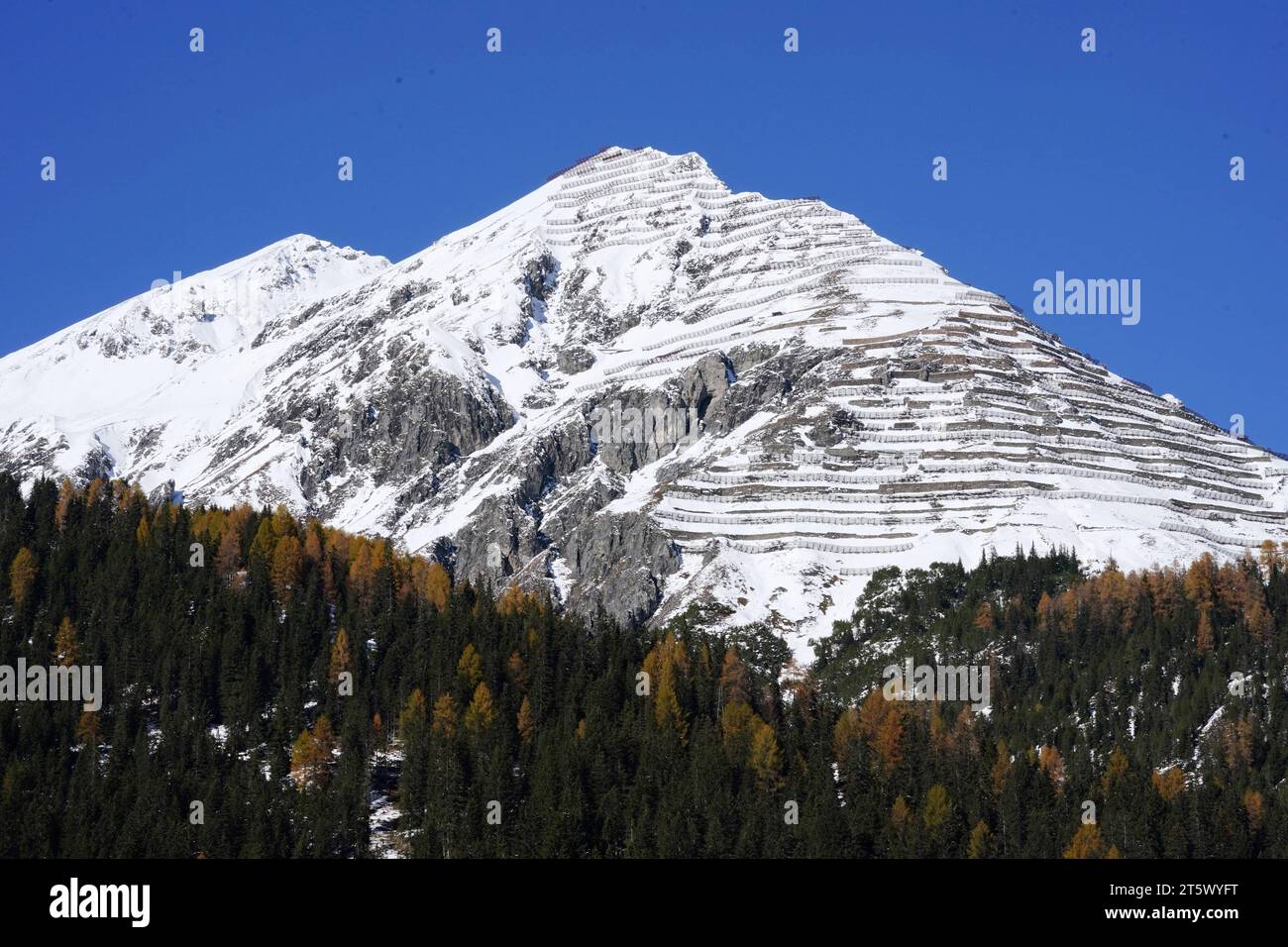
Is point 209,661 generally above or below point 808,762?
above

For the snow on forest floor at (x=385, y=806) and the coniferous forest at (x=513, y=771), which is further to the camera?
the snow on forest floor at (x=385, y=806)

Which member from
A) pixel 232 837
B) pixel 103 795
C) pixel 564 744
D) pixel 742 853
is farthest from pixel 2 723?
pixel 742 853

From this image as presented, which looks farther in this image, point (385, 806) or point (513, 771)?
point (513, 771)

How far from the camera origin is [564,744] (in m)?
179

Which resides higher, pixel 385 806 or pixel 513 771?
pixel 513 771

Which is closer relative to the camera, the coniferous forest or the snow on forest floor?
the coniferous forest
